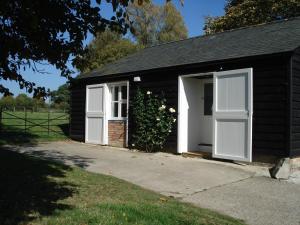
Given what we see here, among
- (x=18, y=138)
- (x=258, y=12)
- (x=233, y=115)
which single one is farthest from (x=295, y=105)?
(x=258, y=12)

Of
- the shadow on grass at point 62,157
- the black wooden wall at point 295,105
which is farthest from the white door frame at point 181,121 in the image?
the black wooden wall at point 295,105

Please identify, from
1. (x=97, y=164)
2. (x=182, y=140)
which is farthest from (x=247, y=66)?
(x=97, y=164)

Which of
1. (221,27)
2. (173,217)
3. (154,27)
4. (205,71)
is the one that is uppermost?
(154,27)

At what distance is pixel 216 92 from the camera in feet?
35.3

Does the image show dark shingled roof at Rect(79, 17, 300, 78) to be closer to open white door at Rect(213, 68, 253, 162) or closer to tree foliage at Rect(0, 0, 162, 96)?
open white door at Rect(213, 68, 253, 162)

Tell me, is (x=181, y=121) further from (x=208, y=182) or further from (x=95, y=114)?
(x=95, y=114)

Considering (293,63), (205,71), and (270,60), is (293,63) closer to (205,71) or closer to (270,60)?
(270,60)

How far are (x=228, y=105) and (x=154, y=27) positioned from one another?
36.2 metres

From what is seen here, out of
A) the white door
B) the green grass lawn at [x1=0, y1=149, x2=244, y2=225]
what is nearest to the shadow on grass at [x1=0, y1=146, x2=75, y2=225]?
the green grass lawn at [x1=0, y1=149, x2=244, y2=225]

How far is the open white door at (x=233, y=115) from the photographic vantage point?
997 cm

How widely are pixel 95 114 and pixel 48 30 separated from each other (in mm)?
10387

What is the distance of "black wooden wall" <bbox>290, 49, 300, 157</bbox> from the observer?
9.41 meters

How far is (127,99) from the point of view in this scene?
46.3ft

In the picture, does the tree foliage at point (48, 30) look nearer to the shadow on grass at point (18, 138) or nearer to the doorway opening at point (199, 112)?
the doorway opening at point (199, 112)
